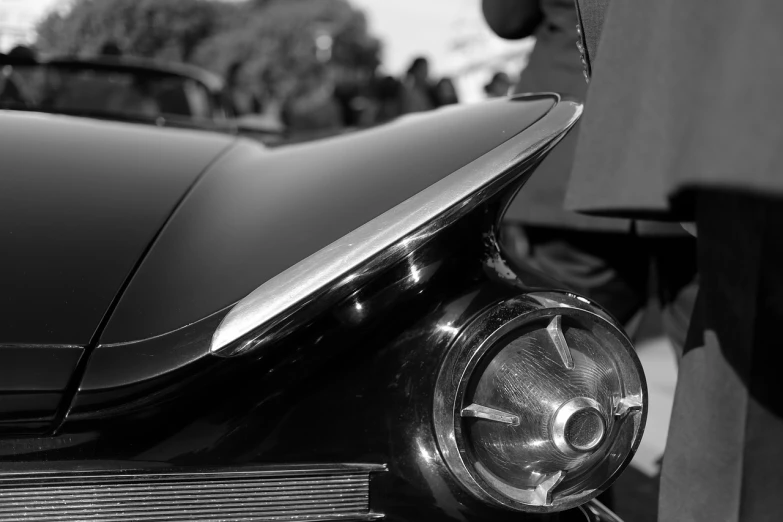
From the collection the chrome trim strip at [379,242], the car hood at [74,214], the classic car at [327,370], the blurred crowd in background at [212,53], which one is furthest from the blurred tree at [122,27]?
the chrome trim strip at [379,242]

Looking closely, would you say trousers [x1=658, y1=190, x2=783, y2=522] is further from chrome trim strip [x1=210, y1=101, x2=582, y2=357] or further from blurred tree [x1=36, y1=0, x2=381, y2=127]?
blurred tree [x1=36, y1=0, x2=381, y2=127]

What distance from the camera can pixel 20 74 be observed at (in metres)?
3.08

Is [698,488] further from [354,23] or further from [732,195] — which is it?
[354,23]

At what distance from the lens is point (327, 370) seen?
1102 millimetres

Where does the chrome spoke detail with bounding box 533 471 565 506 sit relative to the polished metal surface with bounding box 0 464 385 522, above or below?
below

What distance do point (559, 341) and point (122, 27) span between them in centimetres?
253

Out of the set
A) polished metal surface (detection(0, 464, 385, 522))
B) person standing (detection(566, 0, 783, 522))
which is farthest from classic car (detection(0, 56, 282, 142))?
person standing (detection(566, 0, 783, 522))

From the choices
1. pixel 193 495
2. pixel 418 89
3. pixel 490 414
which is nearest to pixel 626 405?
pixel 490 414

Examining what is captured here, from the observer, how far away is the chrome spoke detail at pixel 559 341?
107 centimetres

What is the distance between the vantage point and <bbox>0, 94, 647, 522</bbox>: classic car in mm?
997

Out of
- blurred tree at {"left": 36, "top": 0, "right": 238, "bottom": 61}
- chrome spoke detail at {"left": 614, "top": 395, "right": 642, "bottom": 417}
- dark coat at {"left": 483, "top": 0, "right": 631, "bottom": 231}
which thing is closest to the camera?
chrome spoke detail at {"left": 614, "top": 395, "right": 642, "bottom": 417}

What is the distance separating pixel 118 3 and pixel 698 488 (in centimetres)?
255

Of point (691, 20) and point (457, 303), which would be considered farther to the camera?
point (457, 303)

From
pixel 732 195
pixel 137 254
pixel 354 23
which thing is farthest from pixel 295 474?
pixel 354 23
